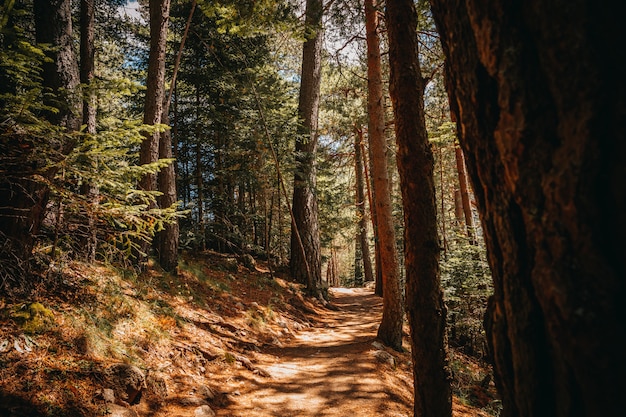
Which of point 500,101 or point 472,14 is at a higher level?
point 472,14

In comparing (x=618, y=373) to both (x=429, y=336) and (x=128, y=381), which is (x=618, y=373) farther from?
(x=128, y=381)

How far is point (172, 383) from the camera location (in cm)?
405

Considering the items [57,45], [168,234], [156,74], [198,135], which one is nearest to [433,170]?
[57,45]

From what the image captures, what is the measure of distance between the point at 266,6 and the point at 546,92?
6059 millimetres

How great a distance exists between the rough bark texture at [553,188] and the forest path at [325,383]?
3.41 meters

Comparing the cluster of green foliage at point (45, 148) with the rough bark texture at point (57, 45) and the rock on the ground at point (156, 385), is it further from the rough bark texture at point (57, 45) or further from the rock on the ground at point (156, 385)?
the rock on the ground at point (156, 385)

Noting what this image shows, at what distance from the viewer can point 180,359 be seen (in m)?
4.57

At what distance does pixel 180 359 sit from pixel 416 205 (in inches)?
152

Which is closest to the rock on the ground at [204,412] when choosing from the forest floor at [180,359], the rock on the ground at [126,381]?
the forest floor at [180,359]

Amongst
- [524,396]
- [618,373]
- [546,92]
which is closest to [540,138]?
[546,92]

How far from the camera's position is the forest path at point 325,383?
4.01m

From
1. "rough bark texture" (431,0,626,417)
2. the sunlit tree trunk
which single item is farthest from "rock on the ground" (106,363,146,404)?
the sunlit tree trunk

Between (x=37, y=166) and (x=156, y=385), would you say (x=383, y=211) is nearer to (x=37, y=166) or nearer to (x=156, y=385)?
(x=156, y=385)

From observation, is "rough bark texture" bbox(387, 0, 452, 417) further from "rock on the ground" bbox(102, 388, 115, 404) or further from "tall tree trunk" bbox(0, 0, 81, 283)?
"tall tree trunk" bbox(0, 0, 81, 283)
